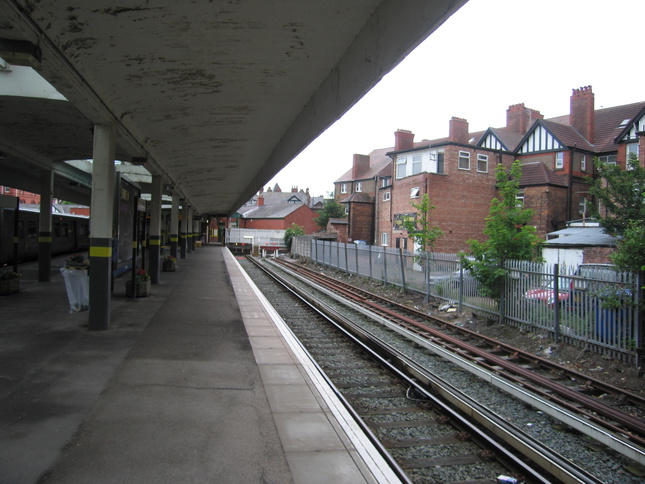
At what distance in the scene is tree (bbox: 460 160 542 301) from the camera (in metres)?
11.6

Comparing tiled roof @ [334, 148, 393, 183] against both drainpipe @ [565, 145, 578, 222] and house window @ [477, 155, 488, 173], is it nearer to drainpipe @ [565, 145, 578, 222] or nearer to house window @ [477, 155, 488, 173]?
house window @ [477, 155, 488, 173]

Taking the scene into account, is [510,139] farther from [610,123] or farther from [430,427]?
[430,427]

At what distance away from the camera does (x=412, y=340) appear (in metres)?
9.99

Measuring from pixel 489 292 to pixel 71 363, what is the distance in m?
9.77

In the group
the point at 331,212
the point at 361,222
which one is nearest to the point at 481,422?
the point at 361,222

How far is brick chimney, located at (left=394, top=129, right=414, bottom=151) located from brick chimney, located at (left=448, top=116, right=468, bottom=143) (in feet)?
15.4

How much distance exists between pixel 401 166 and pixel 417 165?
2.06 m

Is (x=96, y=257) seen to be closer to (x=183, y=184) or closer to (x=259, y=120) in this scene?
(x=259, y=120)

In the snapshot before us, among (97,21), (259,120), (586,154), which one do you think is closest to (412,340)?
(259,120)

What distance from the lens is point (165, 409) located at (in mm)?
4781

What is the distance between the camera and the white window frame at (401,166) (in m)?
32.5

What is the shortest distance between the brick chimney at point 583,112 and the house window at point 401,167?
551 inches

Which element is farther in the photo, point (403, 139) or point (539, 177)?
point (403, 139)

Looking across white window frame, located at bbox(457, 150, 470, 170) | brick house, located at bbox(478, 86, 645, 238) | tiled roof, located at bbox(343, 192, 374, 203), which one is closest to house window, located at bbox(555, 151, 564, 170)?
brick house, located at bbox(478, 86, 645, 238)
